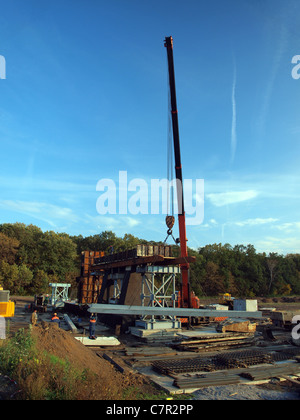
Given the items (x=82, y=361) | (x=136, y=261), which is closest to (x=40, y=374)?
(x=82, y=361)

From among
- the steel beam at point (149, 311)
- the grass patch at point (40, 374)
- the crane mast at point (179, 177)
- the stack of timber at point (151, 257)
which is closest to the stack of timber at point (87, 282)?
the stack of timber at point (151, 257)

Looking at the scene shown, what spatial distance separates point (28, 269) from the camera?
163ft

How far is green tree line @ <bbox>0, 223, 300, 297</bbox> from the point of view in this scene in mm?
50500

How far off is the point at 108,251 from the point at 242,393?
168 ft

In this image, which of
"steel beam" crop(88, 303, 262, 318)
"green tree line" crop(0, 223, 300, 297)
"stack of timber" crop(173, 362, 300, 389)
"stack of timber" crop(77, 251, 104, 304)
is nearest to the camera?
"stack of timber" crop(173, 362, 300, 389)

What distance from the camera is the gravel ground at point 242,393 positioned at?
8.42 metres

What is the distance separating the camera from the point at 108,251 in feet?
193

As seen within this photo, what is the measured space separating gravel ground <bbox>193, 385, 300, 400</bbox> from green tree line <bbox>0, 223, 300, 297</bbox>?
45.0 meters

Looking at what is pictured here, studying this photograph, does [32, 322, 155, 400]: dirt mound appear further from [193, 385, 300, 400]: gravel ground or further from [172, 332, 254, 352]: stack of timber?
[172, 332, 254, 352]: stack of timber

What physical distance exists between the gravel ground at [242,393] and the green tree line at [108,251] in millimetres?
44980

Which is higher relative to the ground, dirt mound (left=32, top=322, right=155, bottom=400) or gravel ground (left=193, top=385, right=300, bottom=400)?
dirt mound (left=32, top=322, right=155, bottom=400)

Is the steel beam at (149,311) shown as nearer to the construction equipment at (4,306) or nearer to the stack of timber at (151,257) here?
the construction equipment at (4,306)

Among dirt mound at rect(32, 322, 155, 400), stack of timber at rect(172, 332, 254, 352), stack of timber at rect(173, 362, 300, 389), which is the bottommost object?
stack of timber at rect(172, 332, 254, 352)

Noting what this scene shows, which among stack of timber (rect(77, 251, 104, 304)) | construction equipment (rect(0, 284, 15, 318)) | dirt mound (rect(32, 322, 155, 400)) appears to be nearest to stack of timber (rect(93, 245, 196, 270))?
dirt mound (rect(32, 322, 155, 400))
